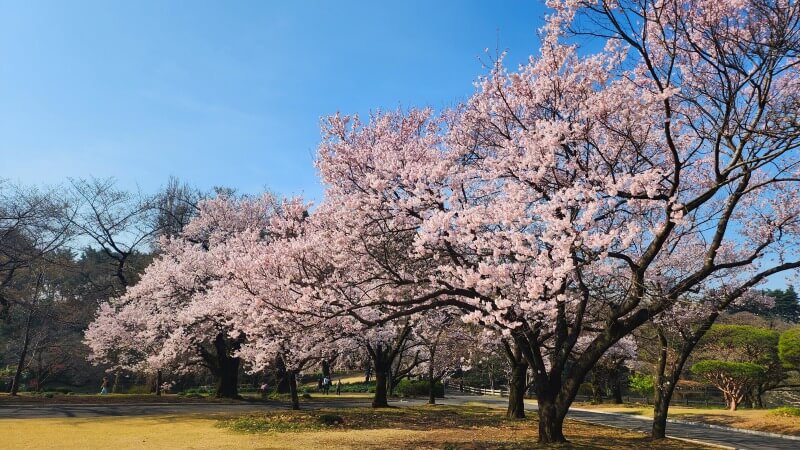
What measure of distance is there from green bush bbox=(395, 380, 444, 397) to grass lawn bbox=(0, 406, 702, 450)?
21687 mm

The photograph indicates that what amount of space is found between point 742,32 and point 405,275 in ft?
28.4

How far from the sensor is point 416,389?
41344 mm

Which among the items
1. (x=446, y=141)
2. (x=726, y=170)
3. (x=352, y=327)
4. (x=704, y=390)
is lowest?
(x=704, y=390)

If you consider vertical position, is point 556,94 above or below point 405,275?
above

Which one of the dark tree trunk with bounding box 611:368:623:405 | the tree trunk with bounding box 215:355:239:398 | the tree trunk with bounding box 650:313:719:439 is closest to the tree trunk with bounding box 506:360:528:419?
the tree trunk with bounding box 650:313:719:439

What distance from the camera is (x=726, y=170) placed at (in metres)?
9.91

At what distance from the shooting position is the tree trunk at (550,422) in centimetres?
1248

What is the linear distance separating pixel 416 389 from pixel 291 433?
27795mm

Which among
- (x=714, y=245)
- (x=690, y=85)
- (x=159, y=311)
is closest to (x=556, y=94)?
(x=690, y=85)

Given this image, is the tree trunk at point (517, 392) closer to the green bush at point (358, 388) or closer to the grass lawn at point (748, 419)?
the grass lawn at point (748, 419)

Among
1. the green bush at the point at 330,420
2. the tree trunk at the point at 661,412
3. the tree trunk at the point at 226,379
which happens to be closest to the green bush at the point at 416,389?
the tree trunk at the point at 226,379

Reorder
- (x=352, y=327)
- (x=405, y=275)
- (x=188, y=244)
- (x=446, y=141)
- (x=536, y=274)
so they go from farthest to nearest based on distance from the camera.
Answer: (x=188, y=244), (x=352, y=327), (x=446, y=141), (x=405, y=275), (x=536, y=274)

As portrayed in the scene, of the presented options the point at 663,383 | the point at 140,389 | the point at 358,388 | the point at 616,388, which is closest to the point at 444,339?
the point at 663,383

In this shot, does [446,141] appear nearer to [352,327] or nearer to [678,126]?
[678,126]
